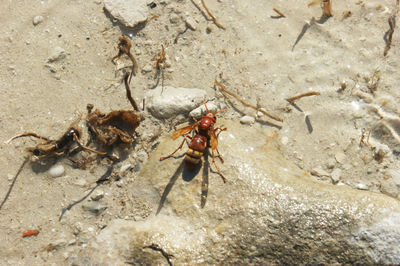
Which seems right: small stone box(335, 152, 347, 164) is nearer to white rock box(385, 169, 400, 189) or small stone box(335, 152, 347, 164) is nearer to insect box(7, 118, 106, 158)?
white rock box(385, 169, 400, 189)

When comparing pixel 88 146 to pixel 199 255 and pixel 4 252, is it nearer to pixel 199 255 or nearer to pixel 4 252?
pixel 4 252

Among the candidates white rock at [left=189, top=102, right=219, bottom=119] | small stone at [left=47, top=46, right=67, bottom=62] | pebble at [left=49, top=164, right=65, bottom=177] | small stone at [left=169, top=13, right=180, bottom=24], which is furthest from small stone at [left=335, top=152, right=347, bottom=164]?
small stone at [left=47, top=46, right=67, bottom=62]

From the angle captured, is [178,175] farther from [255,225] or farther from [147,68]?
[147,68]

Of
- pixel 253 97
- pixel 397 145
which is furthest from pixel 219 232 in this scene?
pixel 397 145

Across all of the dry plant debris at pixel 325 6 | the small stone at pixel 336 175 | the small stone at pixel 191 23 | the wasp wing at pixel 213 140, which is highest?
the dry plant debris at pixel 325 6

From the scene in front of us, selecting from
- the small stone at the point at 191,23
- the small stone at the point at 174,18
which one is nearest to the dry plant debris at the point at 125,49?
the small stone at the point at 174,18

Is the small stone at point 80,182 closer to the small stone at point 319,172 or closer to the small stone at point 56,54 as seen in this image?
the small stone at point 56,54
